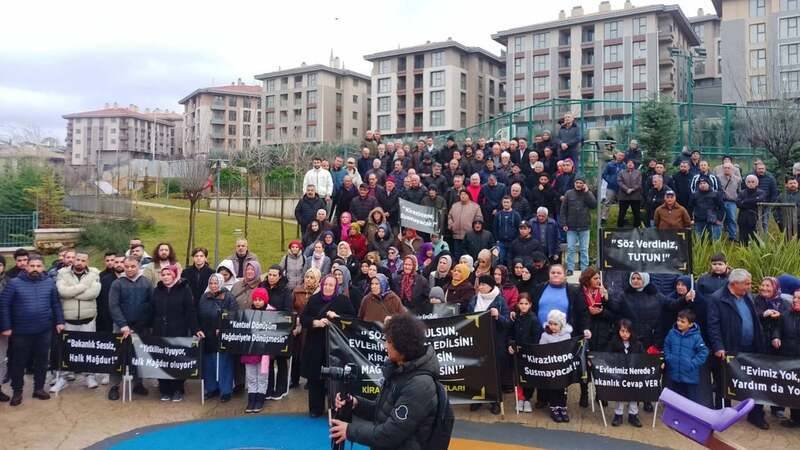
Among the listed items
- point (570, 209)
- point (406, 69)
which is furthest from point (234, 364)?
point (406, 69)

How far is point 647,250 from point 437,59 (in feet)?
224

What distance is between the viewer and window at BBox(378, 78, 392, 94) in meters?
77.6

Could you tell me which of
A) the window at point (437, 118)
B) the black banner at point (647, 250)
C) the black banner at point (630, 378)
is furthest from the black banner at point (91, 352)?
the window at point (437, 118)

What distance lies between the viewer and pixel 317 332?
8133mm

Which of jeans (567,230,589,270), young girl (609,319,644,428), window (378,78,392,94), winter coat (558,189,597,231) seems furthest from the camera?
window (378,78,392,94)

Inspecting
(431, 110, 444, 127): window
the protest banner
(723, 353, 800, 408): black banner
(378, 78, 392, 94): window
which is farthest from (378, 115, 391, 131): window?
(723, 353, 800, 408): black banner

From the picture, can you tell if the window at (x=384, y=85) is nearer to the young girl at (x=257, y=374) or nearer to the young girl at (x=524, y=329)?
the young girl at (x=257, y=374)

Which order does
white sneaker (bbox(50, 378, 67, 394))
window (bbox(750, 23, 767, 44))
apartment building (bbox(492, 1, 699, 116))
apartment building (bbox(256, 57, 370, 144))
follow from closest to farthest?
1. white sneaker (bbox(50, 378, 67, 394))
2. window (bbox(750, 23, 767, 44))
3. apartment building (bbox(492, 1, 699, 116))
4. apartment building (bbox(256, 57, 370, 144))

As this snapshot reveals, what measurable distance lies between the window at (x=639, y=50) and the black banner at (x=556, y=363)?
5982cm

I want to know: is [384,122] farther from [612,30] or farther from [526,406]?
[526,406]

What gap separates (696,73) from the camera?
71.1 m

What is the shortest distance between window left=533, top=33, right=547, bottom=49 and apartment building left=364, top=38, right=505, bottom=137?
29.6 feet

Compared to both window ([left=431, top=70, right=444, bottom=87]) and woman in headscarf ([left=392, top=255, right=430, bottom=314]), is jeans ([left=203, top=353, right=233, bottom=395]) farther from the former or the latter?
window ([left=431, top=70, right=444, bottom=87])

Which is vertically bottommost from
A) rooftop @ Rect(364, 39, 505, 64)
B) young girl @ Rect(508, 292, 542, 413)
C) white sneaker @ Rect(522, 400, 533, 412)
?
white sneaker @ Rect(522, 400, 533, 412)
